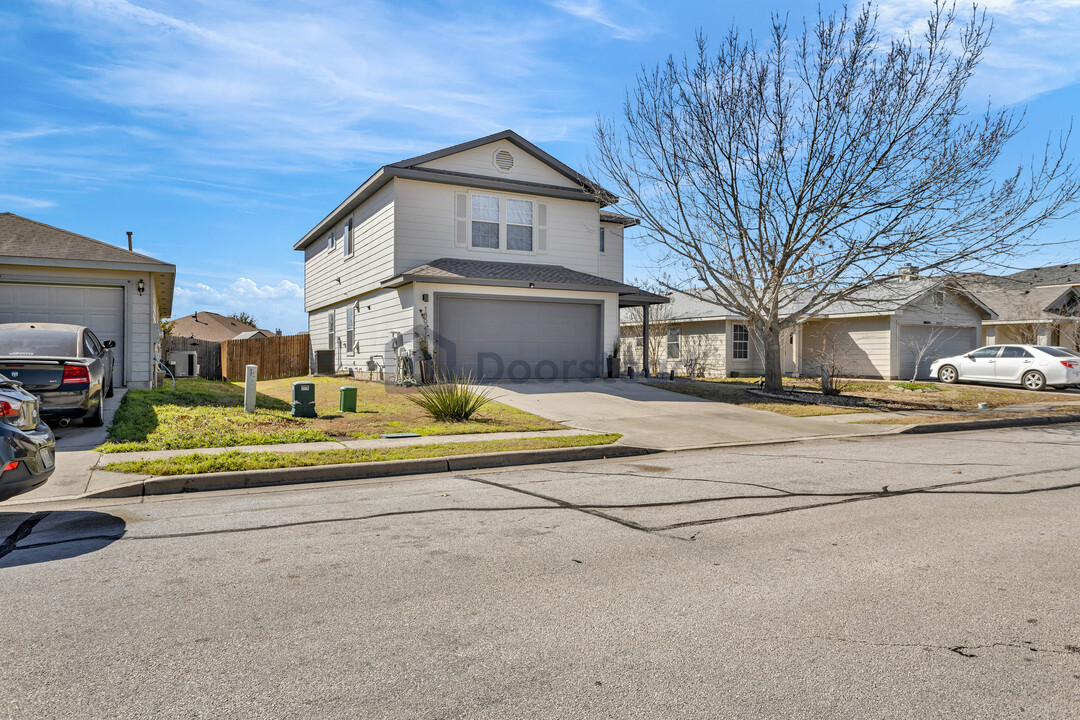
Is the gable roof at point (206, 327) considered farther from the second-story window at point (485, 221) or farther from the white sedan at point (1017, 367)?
the white sedan at point (1017, 367)

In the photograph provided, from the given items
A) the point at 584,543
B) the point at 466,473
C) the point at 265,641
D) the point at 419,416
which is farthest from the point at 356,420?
the point at 265,641

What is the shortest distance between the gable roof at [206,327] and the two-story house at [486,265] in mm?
41302

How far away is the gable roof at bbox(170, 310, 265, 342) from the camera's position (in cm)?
5881

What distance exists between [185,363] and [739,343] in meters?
22.5

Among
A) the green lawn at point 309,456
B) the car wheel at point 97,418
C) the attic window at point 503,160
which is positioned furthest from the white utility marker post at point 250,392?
the attic window at point 503,160

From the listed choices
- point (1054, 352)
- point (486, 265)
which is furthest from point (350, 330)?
point (1054, 352)

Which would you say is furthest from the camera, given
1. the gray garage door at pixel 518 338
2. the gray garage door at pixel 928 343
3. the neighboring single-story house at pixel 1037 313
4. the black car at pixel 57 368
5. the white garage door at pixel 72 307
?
the neighboring single-story house at pixel 1037 313

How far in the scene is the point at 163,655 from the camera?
3.40 m

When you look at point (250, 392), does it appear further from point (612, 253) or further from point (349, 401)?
point (612, 253)

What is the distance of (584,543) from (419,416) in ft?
28.4

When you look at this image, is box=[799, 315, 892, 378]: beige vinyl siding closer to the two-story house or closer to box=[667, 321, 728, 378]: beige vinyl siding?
box=[667, 321, 728, 378]: beige vinyl siding

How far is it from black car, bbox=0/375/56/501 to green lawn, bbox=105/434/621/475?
1903mm

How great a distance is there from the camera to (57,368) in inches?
396

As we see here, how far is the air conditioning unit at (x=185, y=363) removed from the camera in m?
27.0
